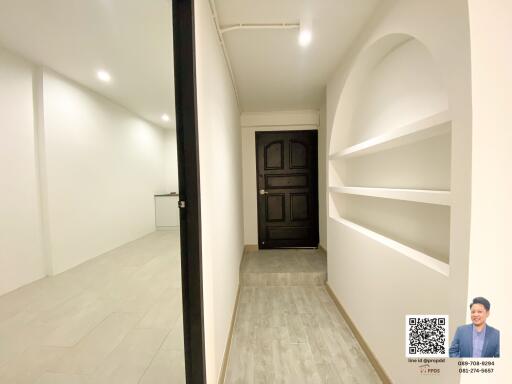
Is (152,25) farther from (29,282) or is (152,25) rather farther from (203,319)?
(29,282)

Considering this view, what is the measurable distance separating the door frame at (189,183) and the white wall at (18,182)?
2766mm

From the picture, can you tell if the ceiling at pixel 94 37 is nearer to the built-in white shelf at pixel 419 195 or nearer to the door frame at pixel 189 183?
the door frame at pixel 189 183

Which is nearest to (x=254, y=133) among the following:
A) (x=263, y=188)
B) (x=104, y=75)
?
(x=263, y=188)

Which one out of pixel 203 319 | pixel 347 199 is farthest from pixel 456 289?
pixel 347 199

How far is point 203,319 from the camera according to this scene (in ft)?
3.92

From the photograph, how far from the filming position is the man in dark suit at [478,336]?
0.92 metres

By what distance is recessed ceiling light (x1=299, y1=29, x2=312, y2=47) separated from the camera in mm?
1888

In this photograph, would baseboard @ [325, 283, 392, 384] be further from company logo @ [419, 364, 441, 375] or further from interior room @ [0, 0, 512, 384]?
company logo @ [419, 364, 441, 375]

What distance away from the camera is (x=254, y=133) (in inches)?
163

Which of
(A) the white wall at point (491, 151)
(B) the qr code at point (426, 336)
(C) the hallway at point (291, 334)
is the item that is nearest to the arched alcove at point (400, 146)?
(A) the white wall at point (491, 151)

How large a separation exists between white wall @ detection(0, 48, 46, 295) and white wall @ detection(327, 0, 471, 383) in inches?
143

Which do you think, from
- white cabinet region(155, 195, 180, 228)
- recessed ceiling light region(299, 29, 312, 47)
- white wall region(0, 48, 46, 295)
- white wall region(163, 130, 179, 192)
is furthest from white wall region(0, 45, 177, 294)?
recessed ceiling light region(299, 29, 312, 47)

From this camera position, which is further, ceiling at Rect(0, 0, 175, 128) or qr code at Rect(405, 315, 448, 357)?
ceiling at Rect(0, 0, 175, 128)

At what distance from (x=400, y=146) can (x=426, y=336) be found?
1.18 metres
